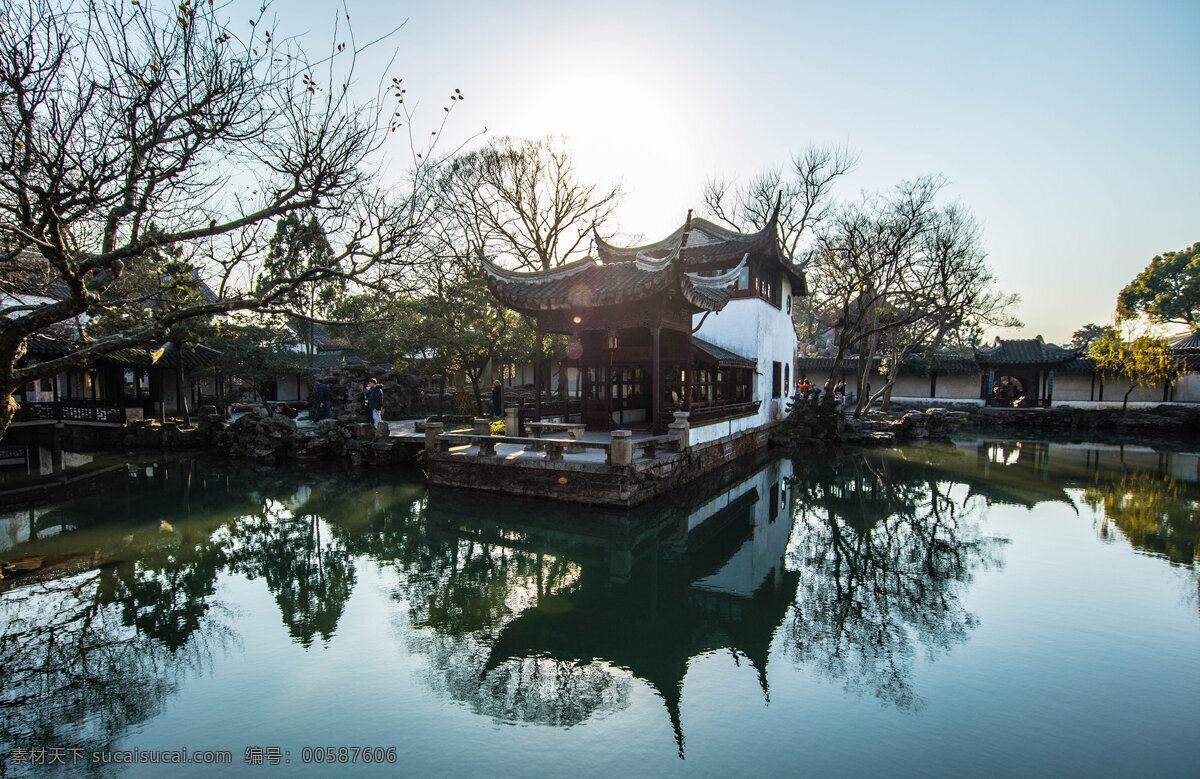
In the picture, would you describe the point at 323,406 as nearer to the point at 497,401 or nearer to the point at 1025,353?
the point at 497,401

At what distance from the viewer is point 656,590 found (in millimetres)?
6117

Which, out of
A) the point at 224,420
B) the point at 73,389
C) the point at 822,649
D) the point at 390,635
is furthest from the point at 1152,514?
the point at 73,389

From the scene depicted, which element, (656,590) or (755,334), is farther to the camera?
(755,334)

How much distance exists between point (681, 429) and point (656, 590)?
470 centimetres

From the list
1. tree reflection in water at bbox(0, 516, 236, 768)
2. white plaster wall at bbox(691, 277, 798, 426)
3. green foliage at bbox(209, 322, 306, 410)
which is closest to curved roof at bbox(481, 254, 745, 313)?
white plaster wall at bbox(691, 277, 798, 426)

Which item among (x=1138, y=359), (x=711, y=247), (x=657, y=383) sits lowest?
(x=657, y=383)

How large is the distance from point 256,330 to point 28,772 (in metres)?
21.5

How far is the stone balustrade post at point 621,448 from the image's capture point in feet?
28.4

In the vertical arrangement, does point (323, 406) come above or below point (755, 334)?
below

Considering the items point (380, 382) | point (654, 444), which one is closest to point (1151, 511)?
point (654, 444)

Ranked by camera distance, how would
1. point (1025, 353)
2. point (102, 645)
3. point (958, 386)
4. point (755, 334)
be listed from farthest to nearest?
point (958, 386) → point (1025, 353) → point (755, 334) → point (102, 645)

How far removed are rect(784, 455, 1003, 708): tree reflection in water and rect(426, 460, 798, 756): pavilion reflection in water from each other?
34 cm

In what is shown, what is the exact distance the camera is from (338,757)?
332 centimetres

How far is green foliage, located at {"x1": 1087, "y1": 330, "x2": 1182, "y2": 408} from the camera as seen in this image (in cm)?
2183
